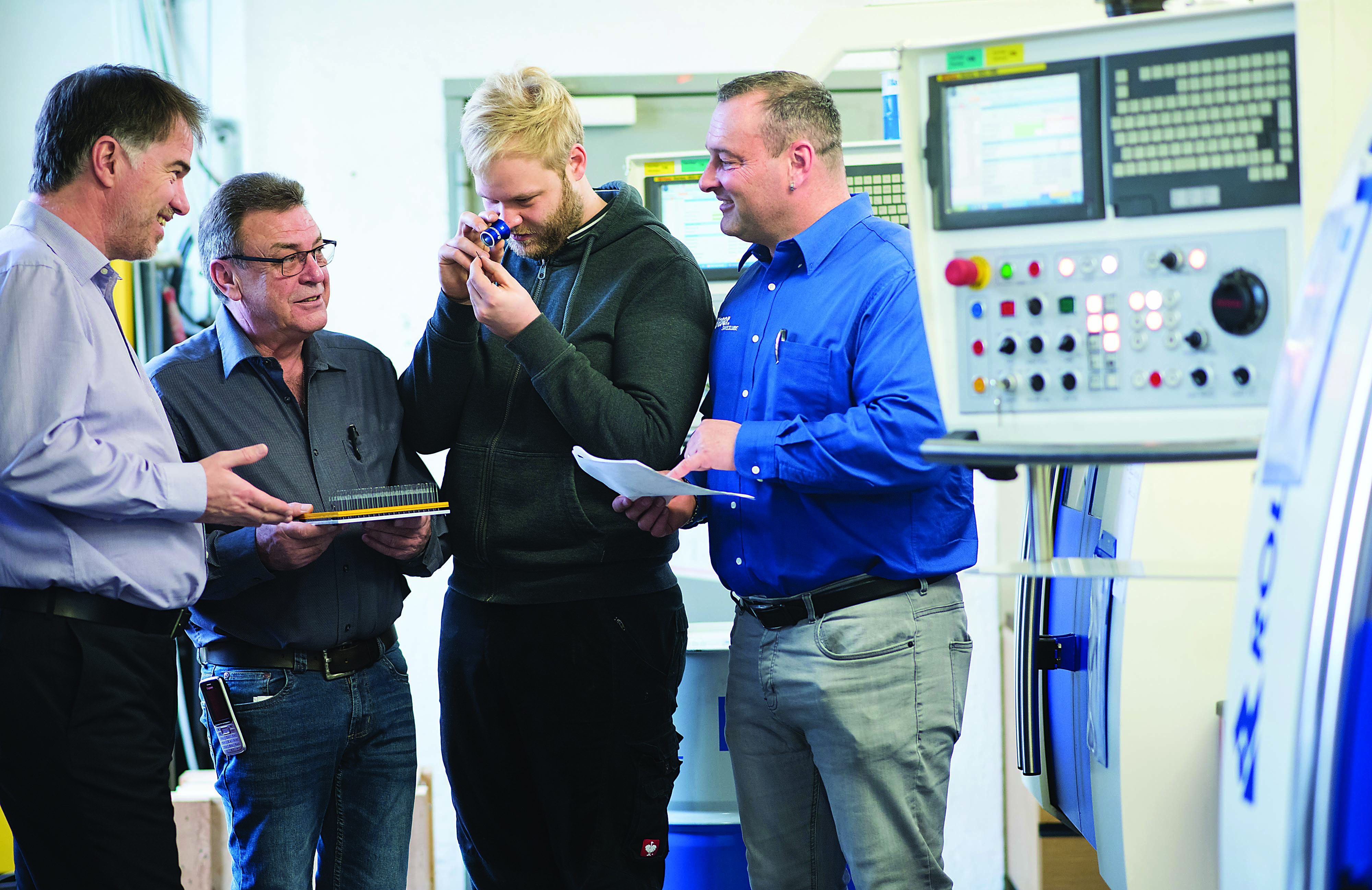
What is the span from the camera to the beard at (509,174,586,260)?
185cm

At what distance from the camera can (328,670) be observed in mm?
1764

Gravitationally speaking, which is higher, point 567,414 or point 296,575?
point 567,414

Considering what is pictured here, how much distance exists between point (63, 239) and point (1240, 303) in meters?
1.55

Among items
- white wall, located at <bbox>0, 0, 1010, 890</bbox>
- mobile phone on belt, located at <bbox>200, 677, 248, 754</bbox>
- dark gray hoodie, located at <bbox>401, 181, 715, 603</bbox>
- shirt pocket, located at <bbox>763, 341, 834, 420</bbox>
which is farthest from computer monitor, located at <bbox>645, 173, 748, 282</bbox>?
mobile phone on belt, located at <bbox>200, 677, 248, 754</bbox>

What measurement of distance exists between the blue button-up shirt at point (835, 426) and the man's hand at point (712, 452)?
2 centimetres

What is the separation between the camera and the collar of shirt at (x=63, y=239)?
5.08ft

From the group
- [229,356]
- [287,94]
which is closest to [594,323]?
[229,356]

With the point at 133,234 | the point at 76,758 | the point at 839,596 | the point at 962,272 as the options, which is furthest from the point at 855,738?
the point at 133,234

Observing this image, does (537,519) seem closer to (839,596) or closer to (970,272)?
(839,596)

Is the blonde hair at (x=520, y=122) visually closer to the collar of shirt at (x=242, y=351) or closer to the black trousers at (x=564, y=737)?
the collar of shirt at (x=242, y=351)

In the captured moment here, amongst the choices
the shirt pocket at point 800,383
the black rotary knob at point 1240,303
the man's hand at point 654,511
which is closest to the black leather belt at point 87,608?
the man's hand at point 654,511

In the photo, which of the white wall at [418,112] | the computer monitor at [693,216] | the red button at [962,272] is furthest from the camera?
the white wall at [418,112]

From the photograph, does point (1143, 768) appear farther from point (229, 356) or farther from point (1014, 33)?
point (229, 356)

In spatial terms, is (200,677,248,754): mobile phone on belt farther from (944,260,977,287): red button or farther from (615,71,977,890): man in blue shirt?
(944,260,977,287): red button
